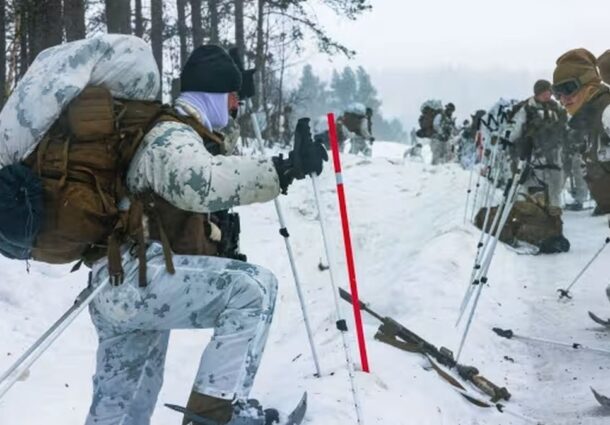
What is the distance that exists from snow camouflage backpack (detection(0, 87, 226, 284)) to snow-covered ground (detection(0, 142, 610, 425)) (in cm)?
173

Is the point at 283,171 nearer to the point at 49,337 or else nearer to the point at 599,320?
the point at 49,337

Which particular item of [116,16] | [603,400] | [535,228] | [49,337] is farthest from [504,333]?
[116,16]

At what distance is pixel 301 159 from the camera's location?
3.02m

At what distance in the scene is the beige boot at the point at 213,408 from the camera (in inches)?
115

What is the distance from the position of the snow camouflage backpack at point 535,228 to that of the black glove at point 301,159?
7.86 metres

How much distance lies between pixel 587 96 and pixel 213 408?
5064mm

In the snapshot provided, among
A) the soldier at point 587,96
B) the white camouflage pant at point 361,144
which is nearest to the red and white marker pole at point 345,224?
the soldier at point 587,96

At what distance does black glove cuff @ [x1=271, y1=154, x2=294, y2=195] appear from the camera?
9.68 feet

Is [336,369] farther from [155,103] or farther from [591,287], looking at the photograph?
[591,287]

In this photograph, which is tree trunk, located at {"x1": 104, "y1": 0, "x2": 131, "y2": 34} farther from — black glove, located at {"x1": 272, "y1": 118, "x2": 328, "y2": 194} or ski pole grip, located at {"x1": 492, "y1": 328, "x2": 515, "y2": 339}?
black glove, located at {"x1": 272, "y1": 118, "x2": 328, "y2": 194}

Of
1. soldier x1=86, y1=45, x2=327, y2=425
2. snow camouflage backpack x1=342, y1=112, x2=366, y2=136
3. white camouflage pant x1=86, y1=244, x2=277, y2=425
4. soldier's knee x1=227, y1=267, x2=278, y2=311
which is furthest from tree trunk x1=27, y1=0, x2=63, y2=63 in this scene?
snow camouflage backpack x1=342, y1=112, x2=366, y2=136

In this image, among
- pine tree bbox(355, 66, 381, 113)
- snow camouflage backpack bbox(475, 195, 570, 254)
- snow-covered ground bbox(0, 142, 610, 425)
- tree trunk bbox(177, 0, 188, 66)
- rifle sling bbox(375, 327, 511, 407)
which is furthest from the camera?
pine tree bbox(355, 66, 381, 113)

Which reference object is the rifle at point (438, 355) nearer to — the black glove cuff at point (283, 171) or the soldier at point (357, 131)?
the black glove cuff at point (283, 171)

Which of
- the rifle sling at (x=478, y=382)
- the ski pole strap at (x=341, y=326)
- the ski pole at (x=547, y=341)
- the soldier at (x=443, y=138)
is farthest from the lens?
the soldier at (x=443, y=138)
